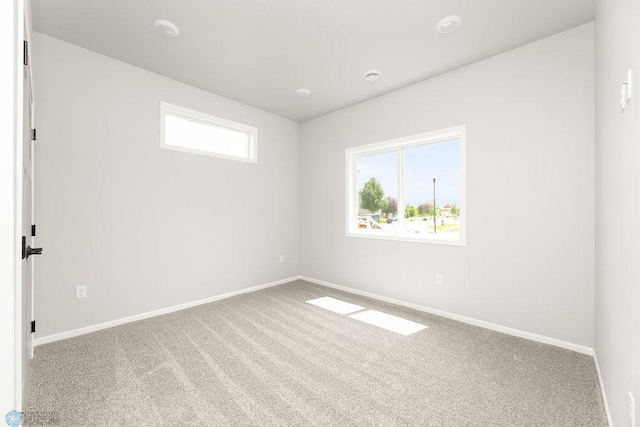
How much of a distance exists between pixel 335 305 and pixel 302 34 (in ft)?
9.82

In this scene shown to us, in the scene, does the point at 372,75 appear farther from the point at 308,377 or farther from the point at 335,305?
the point at 308,377

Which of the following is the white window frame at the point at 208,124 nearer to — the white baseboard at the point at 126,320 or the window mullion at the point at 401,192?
the white baseboard at the point at 126,320

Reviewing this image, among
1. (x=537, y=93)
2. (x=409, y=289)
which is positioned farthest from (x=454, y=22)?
(x=409, y=289)

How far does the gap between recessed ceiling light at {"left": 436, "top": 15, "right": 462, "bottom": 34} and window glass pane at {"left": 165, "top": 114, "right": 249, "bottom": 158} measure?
2.84m

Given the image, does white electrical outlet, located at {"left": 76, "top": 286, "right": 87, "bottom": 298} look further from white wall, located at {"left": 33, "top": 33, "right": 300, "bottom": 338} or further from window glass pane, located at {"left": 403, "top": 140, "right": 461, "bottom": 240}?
window glass pane, located at {"left": 403, "top": 140, "right": 461, "bottom": 240}

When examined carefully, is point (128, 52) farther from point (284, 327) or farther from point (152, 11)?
point (284, 327)

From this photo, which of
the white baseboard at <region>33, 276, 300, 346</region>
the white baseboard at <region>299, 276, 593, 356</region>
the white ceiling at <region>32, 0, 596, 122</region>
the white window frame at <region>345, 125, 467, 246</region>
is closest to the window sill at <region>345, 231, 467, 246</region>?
the white window frame at <region>345, 125, 467, 246</region>

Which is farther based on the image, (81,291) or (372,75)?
(372,75)

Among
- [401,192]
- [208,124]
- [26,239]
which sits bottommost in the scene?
[26,239]

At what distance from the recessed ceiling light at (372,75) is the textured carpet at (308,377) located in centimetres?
279

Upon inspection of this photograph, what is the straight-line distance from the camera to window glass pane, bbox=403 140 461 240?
3.27m

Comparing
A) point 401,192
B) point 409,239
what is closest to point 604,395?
point 409,239

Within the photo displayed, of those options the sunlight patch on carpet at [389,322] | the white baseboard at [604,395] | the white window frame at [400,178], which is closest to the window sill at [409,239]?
the white window frame at [400,178]

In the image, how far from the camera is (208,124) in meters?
3.77
